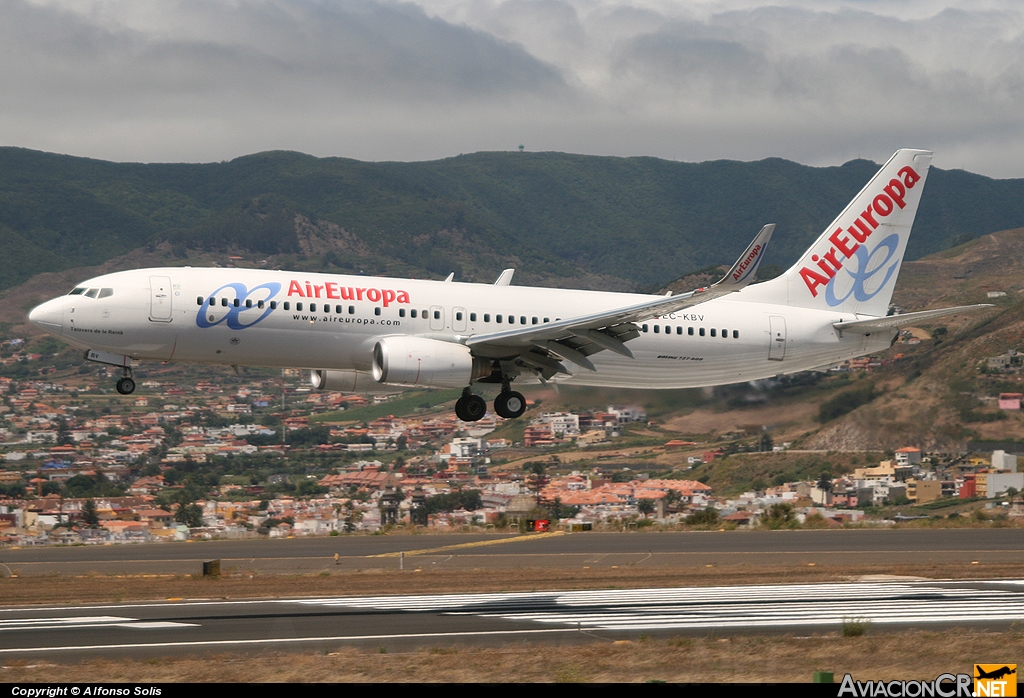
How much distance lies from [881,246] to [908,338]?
35.8m

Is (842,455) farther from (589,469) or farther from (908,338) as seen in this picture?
(589,469)

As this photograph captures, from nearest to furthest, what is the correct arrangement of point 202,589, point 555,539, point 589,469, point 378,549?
1. point 202,589
2. point 378,549
3. point 555,539
4. point 589,469

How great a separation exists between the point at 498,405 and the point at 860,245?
15.6m

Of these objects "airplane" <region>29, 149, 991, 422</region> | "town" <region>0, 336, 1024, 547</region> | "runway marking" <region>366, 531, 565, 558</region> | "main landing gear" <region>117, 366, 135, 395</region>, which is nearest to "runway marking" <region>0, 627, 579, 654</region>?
"airplane" <region>29, 149, 991, 422</region>

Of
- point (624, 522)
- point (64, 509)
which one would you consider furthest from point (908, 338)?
point (64, 509)

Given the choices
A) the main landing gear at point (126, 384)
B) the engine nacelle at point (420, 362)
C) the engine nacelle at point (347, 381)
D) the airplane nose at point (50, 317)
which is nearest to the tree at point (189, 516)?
the engine nacelle at point (347, 381)

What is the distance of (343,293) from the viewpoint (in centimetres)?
3897

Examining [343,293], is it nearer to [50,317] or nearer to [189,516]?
[50,317]

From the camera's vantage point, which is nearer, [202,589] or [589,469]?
[202,589]

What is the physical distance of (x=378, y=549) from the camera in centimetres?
6269

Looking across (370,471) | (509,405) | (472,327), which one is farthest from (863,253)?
(370,471)

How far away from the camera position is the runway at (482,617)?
28.3m

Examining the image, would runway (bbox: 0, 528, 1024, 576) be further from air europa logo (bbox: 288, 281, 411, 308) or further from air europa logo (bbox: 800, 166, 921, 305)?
air europa logo (bbox: 288, 281, 411, 308)

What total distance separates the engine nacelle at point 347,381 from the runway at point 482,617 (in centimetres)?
694
